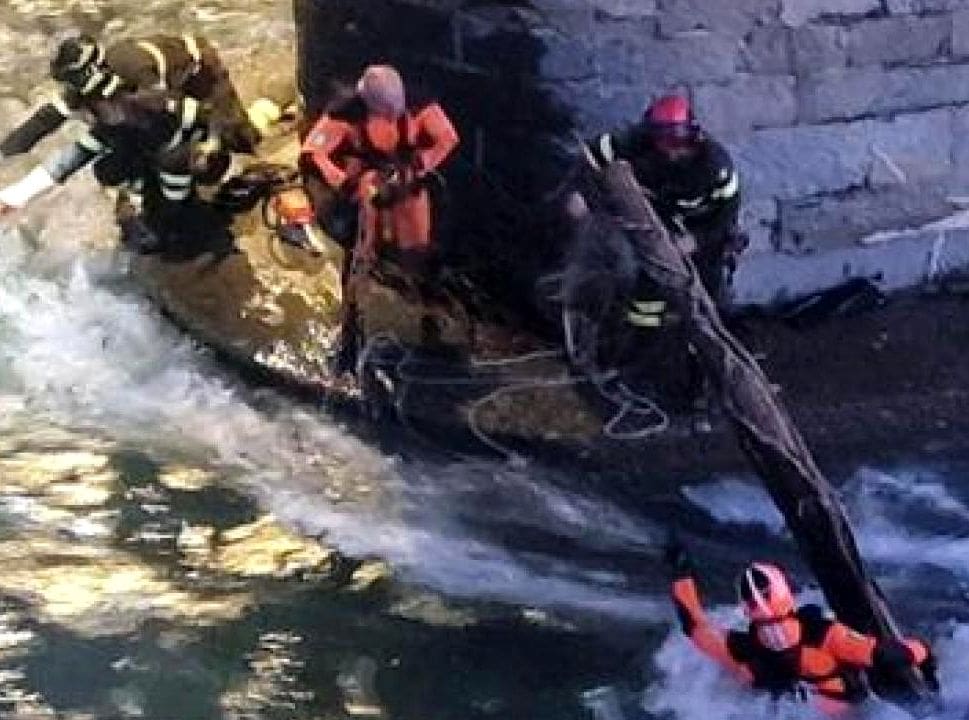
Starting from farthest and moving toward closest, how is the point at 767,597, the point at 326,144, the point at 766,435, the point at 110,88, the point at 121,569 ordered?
the point at 110,88 < the point at 326,144 < the point at 121,569 < the point at 766,435 < the point at 767,597

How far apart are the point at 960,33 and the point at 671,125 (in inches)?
52.9

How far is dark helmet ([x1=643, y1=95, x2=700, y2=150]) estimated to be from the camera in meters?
Answer: 7.59

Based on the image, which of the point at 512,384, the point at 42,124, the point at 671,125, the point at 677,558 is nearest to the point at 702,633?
the point at 677,558

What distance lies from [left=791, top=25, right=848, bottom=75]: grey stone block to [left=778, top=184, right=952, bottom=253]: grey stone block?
0.53 meters

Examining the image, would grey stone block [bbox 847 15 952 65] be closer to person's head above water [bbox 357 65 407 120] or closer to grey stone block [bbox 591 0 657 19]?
grey stone block [bbox 591 0 657 19]

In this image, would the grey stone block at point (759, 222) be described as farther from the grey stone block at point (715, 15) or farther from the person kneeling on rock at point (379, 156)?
the person kneeling on rock at point (379, 156)

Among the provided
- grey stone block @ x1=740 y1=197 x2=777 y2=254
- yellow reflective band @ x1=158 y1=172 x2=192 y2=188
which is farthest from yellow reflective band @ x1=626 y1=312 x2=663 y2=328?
yellow reflective band @ x1=158 y1=172 x2=192 y2=188

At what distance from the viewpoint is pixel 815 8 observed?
26.3ft

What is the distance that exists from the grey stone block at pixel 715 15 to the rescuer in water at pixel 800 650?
7.28 feet

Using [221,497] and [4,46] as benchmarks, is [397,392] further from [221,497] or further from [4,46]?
[4,46]

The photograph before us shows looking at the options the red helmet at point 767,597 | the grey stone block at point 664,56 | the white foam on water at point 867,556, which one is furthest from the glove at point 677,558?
the grey stone block at point 664,56

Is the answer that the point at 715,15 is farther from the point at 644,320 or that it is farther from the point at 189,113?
the point at 189,113

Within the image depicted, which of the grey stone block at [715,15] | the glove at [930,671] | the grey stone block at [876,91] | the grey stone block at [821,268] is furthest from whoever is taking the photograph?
the grey stone block at [821,268]

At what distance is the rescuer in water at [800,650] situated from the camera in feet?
21.4
